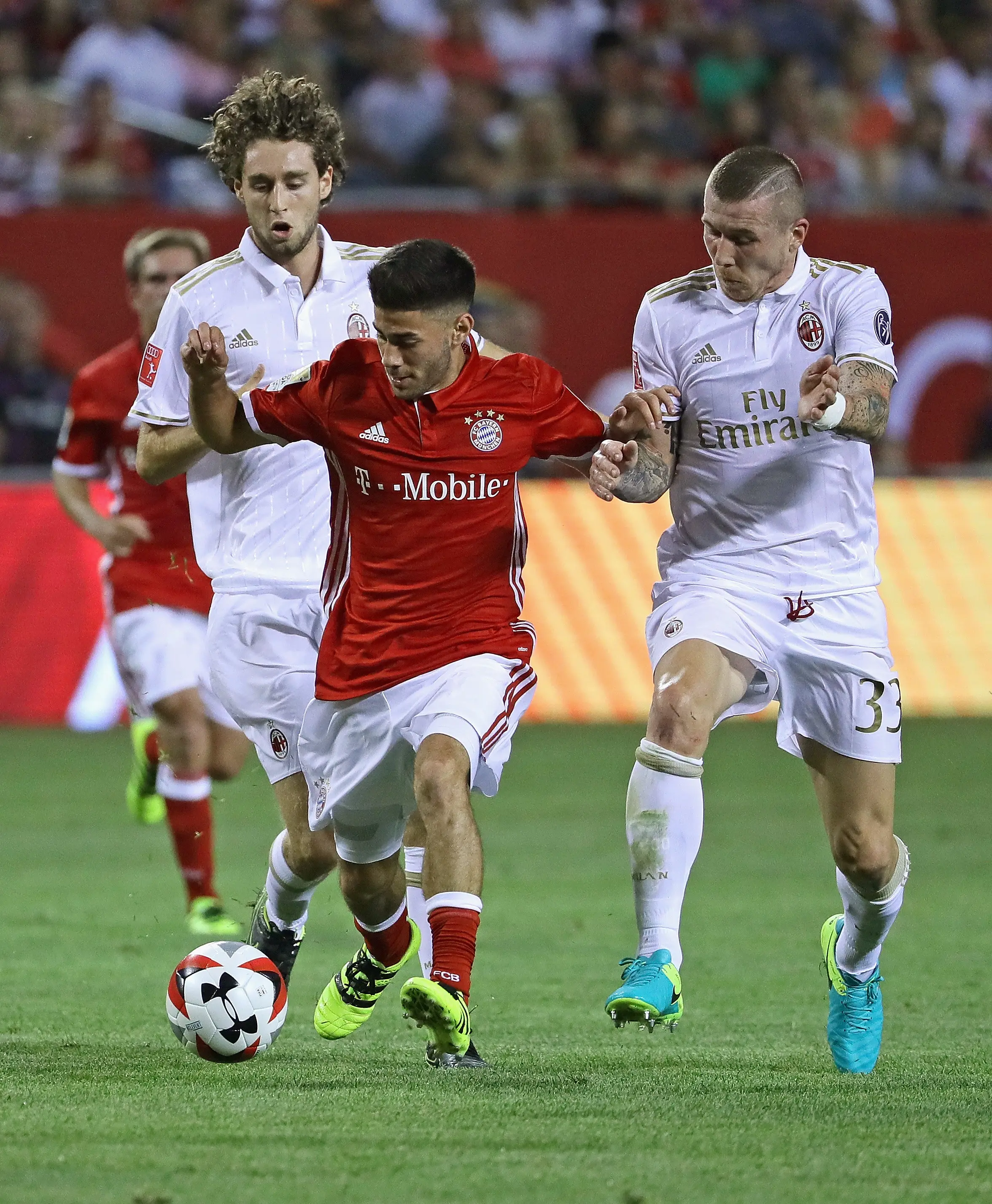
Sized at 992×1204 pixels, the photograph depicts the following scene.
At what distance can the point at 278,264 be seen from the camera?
6.49 metres

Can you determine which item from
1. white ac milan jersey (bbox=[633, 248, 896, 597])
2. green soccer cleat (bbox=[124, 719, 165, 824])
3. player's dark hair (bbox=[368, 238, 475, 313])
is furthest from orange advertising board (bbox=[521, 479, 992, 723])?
player's dark hair (bbox=[368, 238, 475, 313])

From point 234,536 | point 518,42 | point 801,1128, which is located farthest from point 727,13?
point 801,1128

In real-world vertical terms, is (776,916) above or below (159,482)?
below

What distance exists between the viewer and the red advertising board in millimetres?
15383

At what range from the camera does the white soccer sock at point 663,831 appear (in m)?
5.40

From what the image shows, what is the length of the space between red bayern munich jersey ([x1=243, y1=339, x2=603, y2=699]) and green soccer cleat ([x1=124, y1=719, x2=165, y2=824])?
338cm

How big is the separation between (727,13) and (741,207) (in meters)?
13.2

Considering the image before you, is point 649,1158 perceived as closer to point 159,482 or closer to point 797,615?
point 797,615

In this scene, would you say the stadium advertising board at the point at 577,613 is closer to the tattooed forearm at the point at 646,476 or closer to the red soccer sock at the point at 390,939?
the red soccer sock at the point at 390,939

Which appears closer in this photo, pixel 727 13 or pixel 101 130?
pixel 101 130

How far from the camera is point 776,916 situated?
27.2 feet

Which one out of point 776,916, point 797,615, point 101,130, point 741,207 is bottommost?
point 776,916

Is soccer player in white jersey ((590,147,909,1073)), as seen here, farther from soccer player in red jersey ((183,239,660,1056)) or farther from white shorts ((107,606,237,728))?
white shorts ((107,606,237,728))

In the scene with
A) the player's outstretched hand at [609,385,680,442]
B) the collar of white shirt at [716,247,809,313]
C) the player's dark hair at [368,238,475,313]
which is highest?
the player's dark hair at [368,238,475,313]
